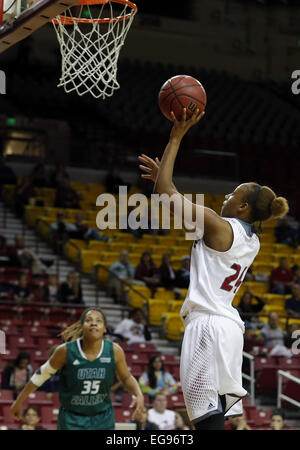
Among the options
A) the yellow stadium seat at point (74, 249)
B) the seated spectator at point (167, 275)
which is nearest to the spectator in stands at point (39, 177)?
the yellow stadium seat at point (74, 249)

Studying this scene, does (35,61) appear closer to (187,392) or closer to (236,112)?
(236,112)

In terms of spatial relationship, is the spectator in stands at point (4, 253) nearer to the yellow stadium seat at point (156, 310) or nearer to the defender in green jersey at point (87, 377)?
the yellow stadium seat at point (156, 310)

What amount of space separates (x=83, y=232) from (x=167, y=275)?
184 centimetres

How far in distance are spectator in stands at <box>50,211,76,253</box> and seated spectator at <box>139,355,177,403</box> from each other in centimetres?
415

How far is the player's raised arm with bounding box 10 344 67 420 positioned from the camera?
5547mm

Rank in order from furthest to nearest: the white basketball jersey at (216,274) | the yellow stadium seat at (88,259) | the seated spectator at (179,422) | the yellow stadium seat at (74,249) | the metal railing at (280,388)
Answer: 1. the yellow stadium seat at (74,249)
2. the yellow stadium seat at (88,259)
3. the metal railing at (280,388)
4. the seated spectator at (179,422)
5. the white basketball jersey at (216,274)

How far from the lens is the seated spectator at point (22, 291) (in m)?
11.1

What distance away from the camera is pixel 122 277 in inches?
495

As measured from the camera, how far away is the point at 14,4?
5.46 metres

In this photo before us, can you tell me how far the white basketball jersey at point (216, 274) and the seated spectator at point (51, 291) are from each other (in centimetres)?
720

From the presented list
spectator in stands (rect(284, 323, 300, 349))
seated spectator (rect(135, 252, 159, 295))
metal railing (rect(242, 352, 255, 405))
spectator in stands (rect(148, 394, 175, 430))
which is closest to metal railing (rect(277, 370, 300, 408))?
metal railing (rect(242, 352, 255, 405))

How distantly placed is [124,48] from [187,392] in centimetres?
1678

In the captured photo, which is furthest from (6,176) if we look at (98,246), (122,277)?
(122,277)

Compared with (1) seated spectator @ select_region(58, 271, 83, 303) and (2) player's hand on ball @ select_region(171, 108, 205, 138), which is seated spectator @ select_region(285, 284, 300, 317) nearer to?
(1) seated spectator @ select_region(58, 271, 83, 303)
